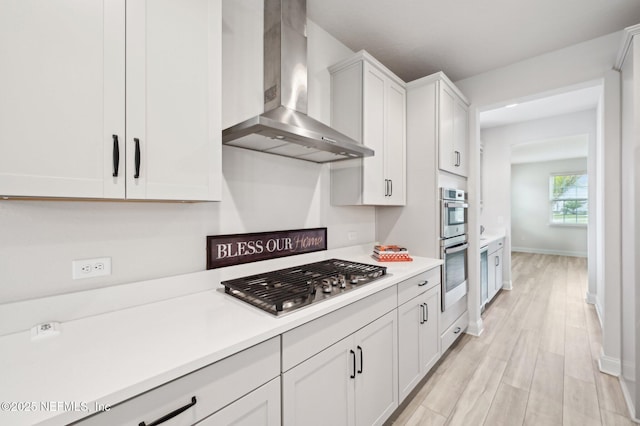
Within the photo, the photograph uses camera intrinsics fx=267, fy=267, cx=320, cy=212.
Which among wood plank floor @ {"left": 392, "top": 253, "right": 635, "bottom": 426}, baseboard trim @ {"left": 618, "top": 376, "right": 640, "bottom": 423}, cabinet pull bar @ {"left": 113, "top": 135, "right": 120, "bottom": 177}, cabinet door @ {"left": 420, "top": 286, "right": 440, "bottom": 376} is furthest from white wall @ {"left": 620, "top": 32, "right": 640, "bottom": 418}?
cabinet pull bar @ {"left": 113, "top": 135, "right": 120, "bottom": 177}

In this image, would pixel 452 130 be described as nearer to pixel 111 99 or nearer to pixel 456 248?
pixel 456 248

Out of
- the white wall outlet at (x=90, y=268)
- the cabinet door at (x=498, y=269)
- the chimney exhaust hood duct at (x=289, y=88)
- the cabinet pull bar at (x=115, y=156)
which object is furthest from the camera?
the cabinet door at (x=498, y=269)

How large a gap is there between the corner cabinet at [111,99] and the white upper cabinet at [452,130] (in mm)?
1918

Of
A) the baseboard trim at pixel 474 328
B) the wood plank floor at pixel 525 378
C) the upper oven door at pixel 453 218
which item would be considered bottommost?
the wood plank floor at pixel 525 378

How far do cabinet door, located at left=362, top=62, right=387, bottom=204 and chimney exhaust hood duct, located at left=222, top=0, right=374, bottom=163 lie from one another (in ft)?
1.23

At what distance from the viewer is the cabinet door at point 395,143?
2.29 m

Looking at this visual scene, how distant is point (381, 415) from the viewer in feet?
5.02

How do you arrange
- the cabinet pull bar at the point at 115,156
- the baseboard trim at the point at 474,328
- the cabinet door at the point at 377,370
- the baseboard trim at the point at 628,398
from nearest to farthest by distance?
the cabinet pull bar at the point at 115,156 → the cabinet door at the point at 377,370 → the baseboard trim at the point at 628,398 → the baseboard trim at the point at 474,328

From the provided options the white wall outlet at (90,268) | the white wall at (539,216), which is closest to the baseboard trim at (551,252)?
the white wall at (539,216)

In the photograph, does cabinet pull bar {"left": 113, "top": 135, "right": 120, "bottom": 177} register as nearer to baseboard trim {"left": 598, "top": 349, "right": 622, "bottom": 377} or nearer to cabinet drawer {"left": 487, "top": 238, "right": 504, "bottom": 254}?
baseboard trim {"left": 598, "top": 349, "right": 622, "bottom": 377}

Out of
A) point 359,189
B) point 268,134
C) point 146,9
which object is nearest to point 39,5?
point 146,9

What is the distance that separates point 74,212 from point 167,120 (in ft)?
1.73

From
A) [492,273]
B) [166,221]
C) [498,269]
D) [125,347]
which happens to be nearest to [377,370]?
[125,347]

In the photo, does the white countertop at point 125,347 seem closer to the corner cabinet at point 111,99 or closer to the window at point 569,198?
the corner cabinet at point 111,99
